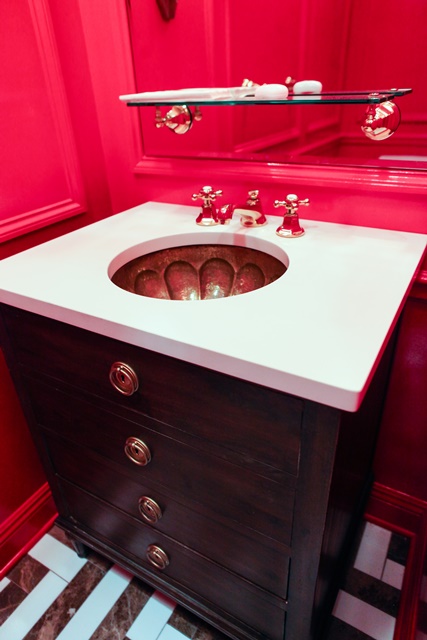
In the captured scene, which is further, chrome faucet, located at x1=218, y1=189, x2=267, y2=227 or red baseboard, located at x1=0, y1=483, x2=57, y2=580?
red baseboard, located at x1=0, y1=483, x2=57, y2=580

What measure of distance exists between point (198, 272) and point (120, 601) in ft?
2.85

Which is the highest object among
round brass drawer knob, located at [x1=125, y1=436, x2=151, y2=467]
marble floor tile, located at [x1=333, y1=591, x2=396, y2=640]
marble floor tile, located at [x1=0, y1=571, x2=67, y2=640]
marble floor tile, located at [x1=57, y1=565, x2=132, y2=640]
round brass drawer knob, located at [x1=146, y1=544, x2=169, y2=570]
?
round brass drawer knob, located at [x1=125, y1=436, x2=151, y2=467]

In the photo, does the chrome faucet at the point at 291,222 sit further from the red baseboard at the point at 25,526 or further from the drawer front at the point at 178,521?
the red baseboard at the point at 25,526

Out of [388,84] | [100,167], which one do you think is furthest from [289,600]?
[100,167]

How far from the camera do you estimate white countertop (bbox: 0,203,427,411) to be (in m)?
0.49

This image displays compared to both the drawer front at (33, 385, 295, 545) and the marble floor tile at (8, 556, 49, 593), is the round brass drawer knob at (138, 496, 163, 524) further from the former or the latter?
the marble floor tile at (8, 556, 49, 593)

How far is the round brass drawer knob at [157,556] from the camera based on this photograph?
34.7 inches

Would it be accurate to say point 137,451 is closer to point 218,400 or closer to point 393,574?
point 218,400

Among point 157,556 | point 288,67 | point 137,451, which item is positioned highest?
point 288,67

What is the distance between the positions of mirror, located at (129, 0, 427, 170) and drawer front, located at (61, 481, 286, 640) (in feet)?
2.79

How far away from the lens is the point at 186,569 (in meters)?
0.86

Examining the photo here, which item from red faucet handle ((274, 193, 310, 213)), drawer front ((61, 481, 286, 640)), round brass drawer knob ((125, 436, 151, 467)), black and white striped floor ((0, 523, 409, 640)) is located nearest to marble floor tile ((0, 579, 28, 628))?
black and white striped floor ((0, 523, 409, 640))

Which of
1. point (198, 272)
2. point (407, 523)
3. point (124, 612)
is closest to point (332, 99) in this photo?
point (198, 272)

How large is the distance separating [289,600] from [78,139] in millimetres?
1143
